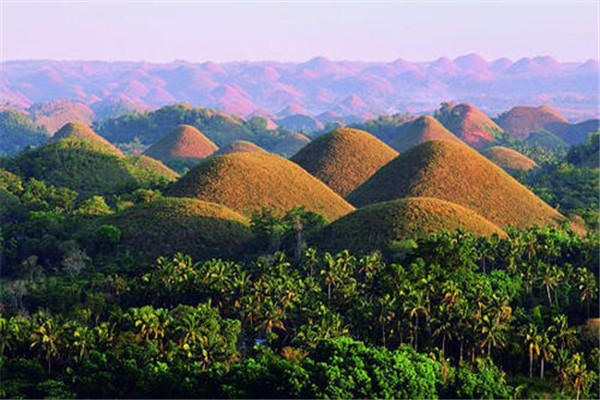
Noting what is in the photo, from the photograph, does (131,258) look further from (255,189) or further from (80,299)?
(255,189)

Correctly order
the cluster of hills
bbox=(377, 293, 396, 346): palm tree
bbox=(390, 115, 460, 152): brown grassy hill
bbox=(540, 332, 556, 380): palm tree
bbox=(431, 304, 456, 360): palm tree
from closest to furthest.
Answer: bbox=(540, 332, 556, 380): palm tree → bbox=(431, 304, 456, 360): palm tree → bbox=(377, 293, 396, 346): palm tree → the cluster of hills → bbox=(390, 115, 460, 152): brown grassy hill

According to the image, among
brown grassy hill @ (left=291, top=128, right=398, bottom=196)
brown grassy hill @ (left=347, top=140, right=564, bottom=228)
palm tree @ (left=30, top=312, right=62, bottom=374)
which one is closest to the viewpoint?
palm tree @ (left=30, top=312, right=62, bottom=374)

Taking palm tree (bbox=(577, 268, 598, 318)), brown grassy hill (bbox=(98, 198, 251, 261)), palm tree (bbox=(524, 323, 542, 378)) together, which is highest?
brown grassy hill (bbox=(98, 198, 251, 261))

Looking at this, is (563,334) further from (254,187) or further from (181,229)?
(254,187)

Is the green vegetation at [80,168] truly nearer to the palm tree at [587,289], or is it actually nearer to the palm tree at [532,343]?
the palm tree at [587,289]

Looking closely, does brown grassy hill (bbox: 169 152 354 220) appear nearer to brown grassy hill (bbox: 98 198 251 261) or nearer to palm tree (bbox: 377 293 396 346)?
brown grassy hill (bbox: 98 198 251 261)

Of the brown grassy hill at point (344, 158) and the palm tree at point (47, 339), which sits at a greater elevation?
the brown grassy hill at point (344, 158)

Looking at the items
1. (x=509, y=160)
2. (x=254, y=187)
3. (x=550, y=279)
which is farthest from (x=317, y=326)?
(x=509, y=160)

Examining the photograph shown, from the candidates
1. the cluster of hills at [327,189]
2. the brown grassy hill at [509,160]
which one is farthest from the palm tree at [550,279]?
the brown grassy hill at [509,160]

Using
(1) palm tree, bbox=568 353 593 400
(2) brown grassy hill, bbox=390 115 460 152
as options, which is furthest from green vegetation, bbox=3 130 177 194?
(1) palm tree, bbox=568 353 593 400
